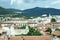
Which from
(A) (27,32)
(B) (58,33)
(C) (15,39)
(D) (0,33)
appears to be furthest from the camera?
(A) (27,32)

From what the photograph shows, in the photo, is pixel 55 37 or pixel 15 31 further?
pixel 15 31

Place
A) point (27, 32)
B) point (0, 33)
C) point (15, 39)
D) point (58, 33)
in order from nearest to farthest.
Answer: point (58, 33) → point (15, 39) → point (0, 33) → point (27, 32)

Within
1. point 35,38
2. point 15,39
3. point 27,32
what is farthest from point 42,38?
point 27,32

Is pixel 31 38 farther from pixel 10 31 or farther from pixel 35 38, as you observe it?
pixel 10 31

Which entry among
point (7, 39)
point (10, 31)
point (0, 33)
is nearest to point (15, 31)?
point (10, 31)

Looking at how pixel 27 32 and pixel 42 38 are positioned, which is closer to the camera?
pixel 42 38

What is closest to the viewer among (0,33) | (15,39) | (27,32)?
(15,39)

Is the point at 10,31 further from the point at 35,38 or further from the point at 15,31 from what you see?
the point at 35,38
